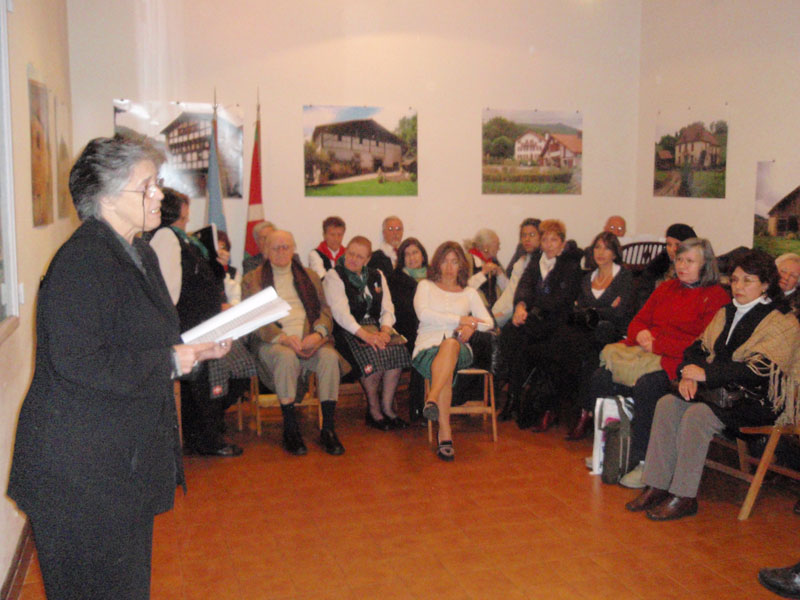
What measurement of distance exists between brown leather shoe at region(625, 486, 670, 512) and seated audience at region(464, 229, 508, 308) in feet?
7.37

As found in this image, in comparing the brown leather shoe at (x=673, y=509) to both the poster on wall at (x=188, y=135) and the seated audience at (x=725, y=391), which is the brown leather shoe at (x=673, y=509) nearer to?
the seated audience at (x=725, y=391)

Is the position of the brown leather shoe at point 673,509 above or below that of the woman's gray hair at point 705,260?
below

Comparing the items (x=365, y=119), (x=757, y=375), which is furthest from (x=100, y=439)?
(x=365, y=119)

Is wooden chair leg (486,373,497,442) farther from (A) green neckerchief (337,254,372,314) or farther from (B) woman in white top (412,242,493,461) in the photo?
(A) green neckerchief (337,254,372,314)

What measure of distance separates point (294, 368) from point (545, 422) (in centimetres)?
173

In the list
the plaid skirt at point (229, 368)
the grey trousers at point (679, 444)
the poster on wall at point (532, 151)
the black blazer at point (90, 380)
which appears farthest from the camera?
the poster on wall at point (532, 151)

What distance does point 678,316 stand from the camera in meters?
4.30

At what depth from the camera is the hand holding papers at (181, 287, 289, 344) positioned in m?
1.98

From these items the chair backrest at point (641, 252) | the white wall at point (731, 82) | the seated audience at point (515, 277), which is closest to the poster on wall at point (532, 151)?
the white wall at point (731, 82)

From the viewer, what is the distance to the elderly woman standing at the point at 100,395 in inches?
65.5

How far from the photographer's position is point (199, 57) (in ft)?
20.7

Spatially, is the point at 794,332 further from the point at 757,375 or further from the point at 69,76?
the point at 69,76

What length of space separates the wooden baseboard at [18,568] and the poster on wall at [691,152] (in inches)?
219

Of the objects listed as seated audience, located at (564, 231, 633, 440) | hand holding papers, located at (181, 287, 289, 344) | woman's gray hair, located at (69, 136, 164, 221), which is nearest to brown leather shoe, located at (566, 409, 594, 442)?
seated audience, located at (564, 231, 633, 440)
